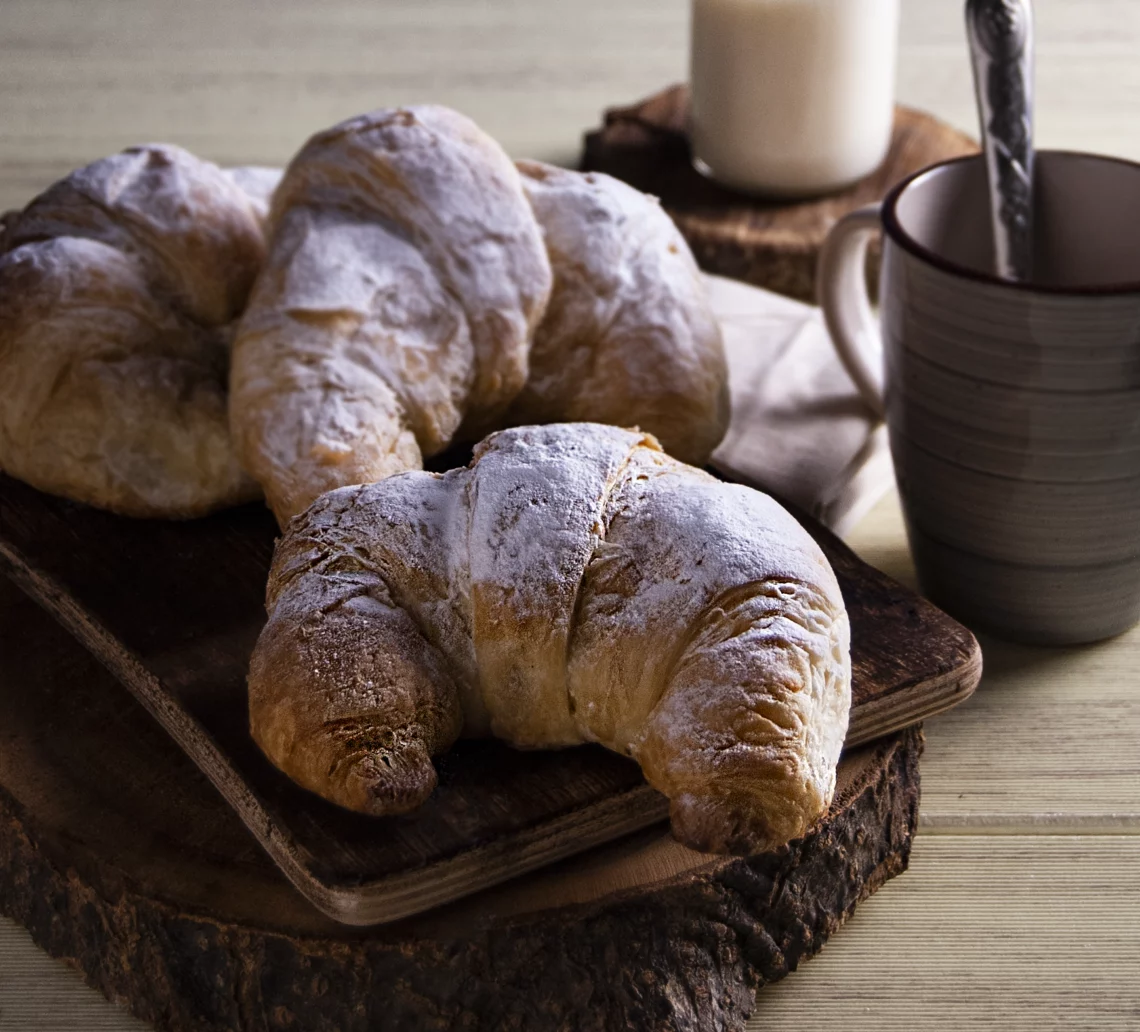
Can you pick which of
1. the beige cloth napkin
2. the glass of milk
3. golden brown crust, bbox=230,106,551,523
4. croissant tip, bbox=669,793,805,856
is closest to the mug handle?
the beige cloth napkin

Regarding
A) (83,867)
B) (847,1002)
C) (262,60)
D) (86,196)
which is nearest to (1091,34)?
(262,60)

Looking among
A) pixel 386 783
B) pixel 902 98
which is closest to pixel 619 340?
pixel 386 783

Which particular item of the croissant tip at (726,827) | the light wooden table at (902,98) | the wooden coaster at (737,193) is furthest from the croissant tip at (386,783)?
the wooden coaster at (737,193)

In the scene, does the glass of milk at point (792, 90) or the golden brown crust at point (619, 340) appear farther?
the glass of milk at point (792, 90)

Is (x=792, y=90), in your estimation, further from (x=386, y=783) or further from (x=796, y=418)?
(x=386, y=783)

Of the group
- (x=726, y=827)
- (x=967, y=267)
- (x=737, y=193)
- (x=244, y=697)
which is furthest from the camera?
(x=737, y=193)

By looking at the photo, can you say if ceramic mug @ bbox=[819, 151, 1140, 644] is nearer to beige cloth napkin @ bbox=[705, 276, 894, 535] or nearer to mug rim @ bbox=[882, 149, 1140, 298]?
mug rim @ bbox=[882, 149, 1140, 298]

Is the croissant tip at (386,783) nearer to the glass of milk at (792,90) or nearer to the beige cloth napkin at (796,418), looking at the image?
the beige cloth napkin at (796,418)

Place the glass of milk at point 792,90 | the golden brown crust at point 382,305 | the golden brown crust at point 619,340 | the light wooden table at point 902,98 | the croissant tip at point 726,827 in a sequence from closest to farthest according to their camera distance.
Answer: the croissant tip at point 726,827 < the light wooden table at point 902,98 < the golden brown crust at point 382,305 < the golden brown crust at point 619,340 < the glass of milk at point 792,90
